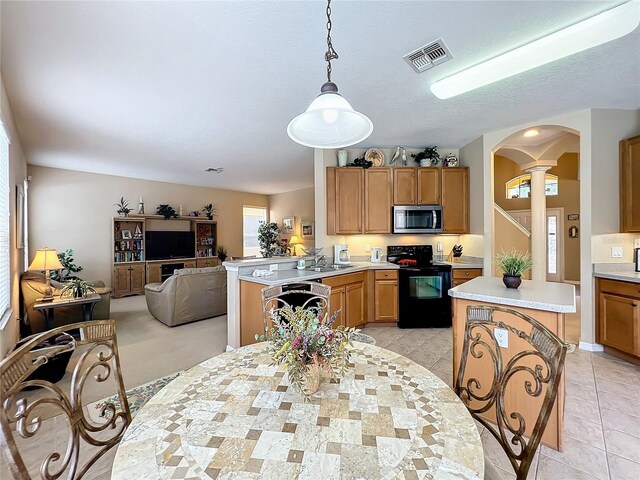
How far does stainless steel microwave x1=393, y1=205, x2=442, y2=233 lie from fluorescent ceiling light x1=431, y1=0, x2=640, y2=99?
1.90 meters

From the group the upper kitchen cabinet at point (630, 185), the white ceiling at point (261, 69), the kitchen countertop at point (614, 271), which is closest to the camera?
the white ceiling at point (261, 69)

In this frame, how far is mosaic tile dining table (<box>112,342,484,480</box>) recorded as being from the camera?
726mm

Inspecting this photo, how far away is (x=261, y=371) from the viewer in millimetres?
1274

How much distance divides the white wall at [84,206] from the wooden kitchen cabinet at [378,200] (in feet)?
18.2

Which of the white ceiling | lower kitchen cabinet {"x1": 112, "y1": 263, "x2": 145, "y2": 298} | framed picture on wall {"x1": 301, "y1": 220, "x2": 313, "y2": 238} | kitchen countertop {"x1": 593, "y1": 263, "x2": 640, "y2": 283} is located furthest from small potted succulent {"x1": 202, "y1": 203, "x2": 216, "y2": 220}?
kitchen countertop {"x1": 593, "y1": 263, "x2": 640, "y2": 283}

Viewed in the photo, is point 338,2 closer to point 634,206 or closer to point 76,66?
point 76,66

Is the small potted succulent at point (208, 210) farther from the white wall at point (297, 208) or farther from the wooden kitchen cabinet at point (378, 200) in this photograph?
the wooden kitchen cabinet at point (378, 200)

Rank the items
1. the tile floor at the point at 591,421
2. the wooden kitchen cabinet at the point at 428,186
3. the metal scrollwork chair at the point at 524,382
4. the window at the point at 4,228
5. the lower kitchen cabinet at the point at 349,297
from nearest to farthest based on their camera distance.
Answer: the metal scrollwork chair at the point at 524,382
the tile floor at the point at 591,421
the window at the point at 4,228
the lower kitchen cabinet at the point at 349,297
the wooden kitchen cabinet at the point at 428,186

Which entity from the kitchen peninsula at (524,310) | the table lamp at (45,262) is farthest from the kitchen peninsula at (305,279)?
the table lamp at (45,262)

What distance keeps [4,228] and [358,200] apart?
12.9ft

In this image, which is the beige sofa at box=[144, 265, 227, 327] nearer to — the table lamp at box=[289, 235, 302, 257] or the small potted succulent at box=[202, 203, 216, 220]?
the small potted succulent at box=[202, 203, 216, 220]

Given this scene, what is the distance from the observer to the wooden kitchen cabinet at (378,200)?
4316 mm

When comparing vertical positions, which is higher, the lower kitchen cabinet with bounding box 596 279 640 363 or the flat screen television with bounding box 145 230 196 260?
the flat screen television with bounding box 145 230 196 260

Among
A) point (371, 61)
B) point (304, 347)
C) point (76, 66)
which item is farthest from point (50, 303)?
point (371, 61)
